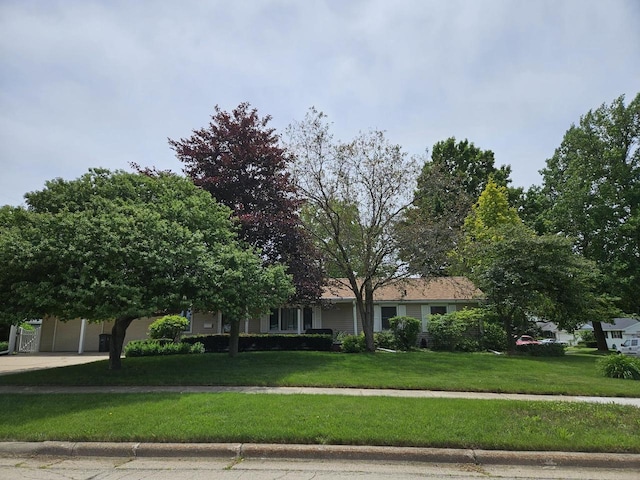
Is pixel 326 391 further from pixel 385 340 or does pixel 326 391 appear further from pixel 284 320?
pixel 284 320

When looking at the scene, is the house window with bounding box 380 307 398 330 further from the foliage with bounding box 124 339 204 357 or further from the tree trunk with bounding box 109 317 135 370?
the tree trunk with bounding box 109 317 135 370

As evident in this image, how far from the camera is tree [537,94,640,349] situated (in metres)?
25.1

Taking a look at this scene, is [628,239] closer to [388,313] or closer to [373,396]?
[388,313]

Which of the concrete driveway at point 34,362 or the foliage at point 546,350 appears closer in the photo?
the concrete driveway at point 34,362

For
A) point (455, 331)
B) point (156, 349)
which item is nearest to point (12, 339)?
point (156, 349)

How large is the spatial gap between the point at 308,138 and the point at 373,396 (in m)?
11.9

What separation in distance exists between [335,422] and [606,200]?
27.4 meters

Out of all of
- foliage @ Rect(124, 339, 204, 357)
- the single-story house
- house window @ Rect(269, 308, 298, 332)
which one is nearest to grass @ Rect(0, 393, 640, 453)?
foliage @ Rect(124, 339, 204, 357)

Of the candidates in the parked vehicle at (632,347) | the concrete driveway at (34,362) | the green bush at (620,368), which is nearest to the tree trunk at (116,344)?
the concrete driveway at (34,362)

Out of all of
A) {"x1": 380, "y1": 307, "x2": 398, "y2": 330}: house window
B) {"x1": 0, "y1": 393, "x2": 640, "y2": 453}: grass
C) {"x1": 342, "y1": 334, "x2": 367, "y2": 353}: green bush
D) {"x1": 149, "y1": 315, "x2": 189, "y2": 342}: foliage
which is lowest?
{"x1": 0, "y1": 393, "x2": 640, "y2": 453}: grass

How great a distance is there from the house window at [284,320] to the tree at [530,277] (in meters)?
10.1

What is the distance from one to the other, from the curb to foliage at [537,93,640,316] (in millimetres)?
22422

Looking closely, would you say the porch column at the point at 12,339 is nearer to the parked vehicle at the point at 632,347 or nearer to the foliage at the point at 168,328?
the foliage at the point at 168,328

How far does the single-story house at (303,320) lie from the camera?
24047mm
